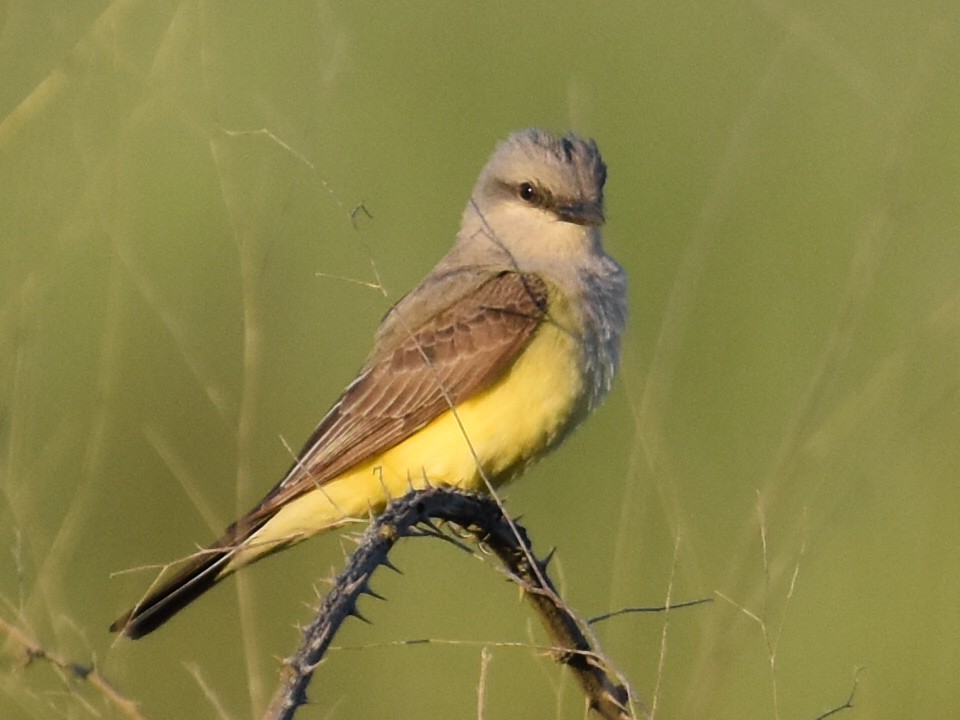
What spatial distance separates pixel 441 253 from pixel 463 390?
229 cm

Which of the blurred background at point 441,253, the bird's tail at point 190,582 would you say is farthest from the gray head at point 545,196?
the bird's tail at point 190,582

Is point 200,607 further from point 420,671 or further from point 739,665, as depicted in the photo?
point 739,665

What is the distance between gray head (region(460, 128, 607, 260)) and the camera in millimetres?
4551

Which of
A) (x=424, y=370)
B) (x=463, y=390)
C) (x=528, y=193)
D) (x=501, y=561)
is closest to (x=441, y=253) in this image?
(x=528, y=193)

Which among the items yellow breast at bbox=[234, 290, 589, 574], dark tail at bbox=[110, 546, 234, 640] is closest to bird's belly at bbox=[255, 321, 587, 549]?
yellow breast at bbox=[234, 290, 589, 574]

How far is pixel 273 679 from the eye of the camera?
16.0ft

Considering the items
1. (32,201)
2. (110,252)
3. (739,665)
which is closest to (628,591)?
(739,665)

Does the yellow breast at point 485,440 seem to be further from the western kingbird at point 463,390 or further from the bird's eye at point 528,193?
the bird's eye at point 528,193

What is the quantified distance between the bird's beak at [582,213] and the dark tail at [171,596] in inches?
51.5

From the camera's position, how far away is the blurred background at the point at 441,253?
436 centimetres

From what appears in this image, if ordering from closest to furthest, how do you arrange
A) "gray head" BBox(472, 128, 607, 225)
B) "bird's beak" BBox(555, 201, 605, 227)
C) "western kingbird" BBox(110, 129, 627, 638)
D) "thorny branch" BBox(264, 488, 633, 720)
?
"thorny branch" BBox(264, 488, 633, 720), "western kingbird" BBox(110, 129, 627, 638), "bird's beak" BBox(555, 201, 605, 227), "gray head" BBox(472, 128, 607, 225)

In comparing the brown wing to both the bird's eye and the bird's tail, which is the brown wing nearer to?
the bird's tail

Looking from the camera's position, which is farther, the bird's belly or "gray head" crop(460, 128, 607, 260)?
"gray head" crop(460, 128, 607, 260)

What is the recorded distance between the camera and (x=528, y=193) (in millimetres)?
4715
